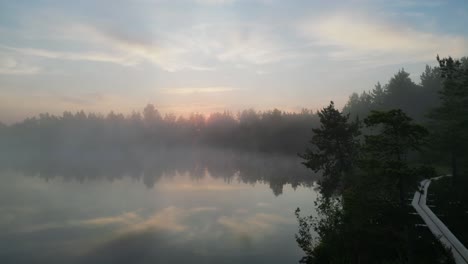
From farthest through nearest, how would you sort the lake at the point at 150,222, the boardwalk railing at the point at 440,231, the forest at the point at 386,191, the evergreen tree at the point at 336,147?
the evergreen tree at the point at 336,147, the lake at the point at 150,222, the boardwalk railing at the point at 440,231, the forest at the point at 386,191

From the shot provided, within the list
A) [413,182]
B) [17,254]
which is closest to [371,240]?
[413,182]

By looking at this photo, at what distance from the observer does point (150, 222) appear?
35.6 meters

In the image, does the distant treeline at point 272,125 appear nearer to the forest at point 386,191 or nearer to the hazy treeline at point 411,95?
the hazy treeline at point 411,95

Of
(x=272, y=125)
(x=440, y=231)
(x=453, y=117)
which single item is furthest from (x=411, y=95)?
(x=440, y=231)

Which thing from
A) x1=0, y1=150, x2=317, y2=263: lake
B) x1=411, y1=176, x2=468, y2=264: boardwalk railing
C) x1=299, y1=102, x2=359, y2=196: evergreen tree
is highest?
x1=299, y1=102, x2=359, y2=196: evergreen tree

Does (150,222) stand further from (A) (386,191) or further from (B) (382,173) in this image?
(B) (382,173)

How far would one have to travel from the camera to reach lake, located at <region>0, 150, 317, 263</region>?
85.8 ft

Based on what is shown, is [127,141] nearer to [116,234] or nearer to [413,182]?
[116,234]

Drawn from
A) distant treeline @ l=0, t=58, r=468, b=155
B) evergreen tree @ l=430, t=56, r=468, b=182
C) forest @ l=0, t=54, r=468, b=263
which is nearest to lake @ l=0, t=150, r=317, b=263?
forest @ l=0, t=54, r=468, b=263

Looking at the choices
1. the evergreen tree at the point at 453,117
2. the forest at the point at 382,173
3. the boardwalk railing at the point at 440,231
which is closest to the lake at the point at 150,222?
the forest at the point at 382,173

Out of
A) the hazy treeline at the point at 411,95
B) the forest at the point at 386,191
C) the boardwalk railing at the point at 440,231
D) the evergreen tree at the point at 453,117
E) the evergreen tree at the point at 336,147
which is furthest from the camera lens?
the hazy treeline at the point at 411,95

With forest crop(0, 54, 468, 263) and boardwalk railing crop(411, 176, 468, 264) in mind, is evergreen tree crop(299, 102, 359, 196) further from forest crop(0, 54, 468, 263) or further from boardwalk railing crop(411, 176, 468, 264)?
boardwalk railing crop(411, 176, 468, 264)

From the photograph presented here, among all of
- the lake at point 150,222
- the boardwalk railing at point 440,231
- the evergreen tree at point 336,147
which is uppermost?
the evergreen tree at point 336,147

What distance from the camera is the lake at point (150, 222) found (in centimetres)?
2614
